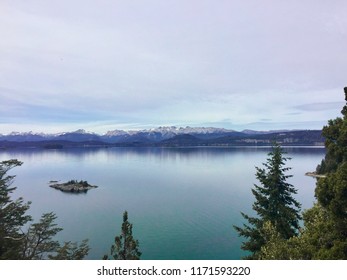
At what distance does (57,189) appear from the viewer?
104812 mm

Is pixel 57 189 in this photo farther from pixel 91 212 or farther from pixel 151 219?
pixel 151 219

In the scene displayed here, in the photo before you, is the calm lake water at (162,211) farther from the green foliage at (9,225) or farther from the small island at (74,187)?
the green foliage at (9,225)

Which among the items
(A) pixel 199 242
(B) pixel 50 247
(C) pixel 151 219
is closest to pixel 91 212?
(C) pixel 151 219

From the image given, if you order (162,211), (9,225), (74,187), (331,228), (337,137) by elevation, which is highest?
(337,137)

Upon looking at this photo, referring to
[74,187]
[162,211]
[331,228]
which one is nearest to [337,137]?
[331,228]

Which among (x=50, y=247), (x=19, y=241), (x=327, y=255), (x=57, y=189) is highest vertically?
(x=327, y=255)

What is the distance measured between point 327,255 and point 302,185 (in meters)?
96.9

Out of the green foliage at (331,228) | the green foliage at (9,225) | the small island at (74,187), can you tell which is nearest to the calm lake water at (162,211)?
the small island at (74,187)

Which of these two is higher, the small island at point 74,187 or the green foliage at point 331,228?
the green foliage at point 331,228

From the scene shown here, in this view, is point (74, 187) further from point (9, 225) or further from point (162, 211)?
point (9, 225)

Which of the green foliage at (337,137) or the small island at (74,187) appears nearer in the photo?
the green foliage at (337,137)

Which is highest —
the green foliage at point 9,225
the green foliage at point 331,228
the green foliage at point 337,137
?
the green foliage at point 337,137

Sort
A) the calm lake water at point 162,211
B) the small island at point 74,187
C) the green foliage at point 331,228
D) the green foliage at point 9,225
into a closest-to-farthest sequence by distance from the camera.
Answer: the green foliage at point 331,228 → the green foliage at point 9,225 → the calm lake water at point 162,211 → the small island at point 74,187

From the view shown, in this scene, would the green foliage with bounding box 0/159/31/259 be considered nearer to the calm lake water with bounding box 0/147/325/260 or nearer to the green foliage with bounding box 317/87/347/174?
the green foliage with bounding box 317/87/347/174
